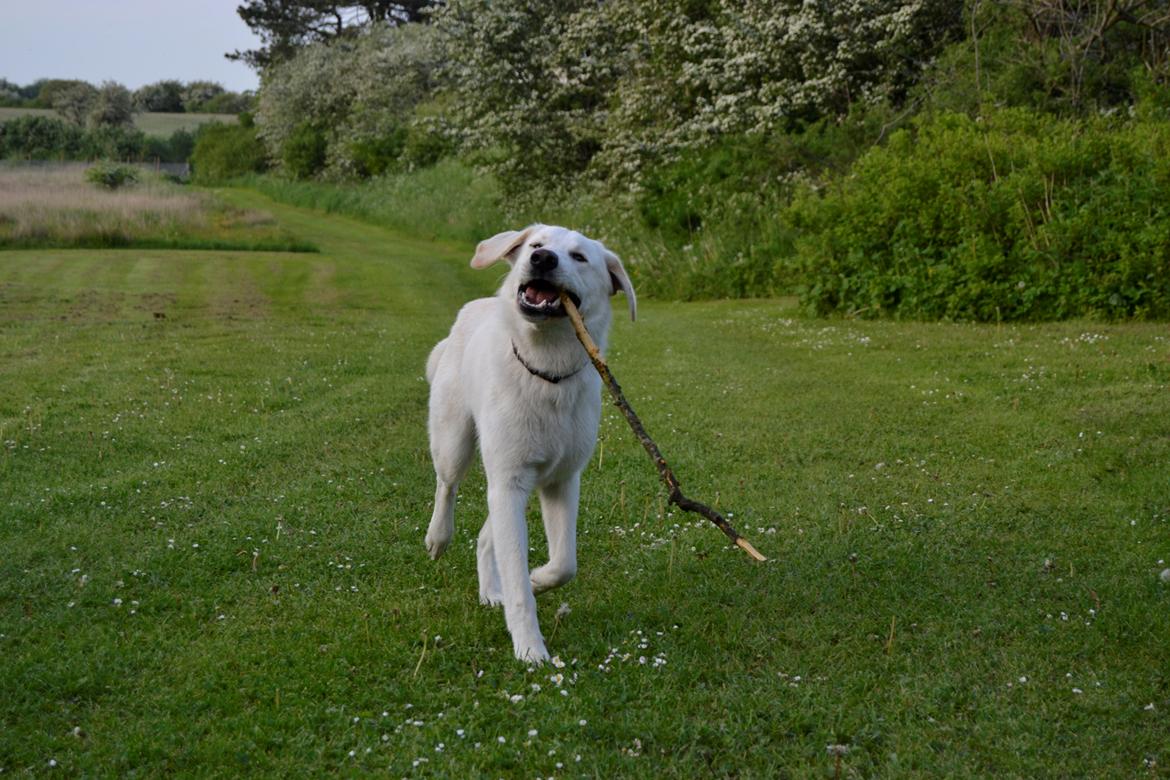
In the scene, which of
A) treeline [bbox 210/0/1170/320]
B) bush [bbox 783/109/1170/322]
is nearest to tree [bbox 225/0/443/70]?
treeline [bbox 210/0/1170/320]

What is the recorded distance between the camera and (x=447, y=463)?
5762 mm

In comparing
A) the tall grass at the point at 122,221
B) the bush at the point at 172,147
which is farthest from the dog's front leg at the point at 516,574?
the bush at the point at 172,147

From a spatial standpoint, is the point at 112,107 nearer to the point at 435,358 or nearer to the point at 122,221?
the point at 122,221

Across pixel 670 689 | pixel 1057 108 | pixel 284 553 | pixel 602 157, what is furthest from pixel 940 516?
pixel 602 157

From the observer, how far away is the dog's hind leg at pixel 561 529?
5090 mm

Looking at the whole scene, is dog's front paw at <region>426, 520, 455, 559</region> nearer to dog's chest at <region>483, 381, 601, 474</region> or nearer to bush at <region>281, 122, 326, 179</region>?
dog's chest at <region>483, 381, 601, 474</region>

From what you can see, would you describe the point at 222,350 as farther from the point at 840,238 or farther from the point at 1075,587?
the point at 1075,587

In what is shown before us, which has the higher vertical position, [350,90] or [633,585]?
[350,90]

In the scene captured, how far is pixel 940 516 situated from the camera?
678 centimetres

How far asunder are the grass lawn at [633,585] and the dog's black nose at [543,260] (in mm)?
1775

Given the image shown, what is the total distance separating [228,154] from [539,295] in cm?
5547

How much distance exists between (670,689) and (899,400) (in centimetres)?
662

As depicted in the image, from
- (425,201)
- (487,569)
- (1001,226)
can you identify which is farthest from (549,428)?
(425,201)

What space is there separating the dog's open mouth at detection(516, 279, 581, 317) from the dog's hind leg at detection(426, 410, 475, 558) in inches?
43.3
